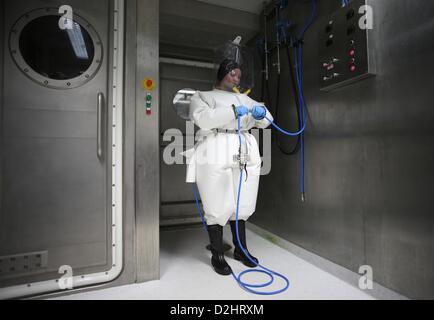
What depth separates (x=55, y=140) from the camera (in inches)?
48.9

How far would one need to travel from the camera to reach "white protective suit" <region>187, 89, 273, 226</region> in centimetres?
150

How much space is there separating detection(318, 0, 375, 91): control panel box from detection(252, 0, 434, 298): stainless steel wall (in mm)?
50

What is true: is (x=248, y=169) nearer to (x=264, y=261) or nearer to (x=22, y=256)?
(x=264, y=261)

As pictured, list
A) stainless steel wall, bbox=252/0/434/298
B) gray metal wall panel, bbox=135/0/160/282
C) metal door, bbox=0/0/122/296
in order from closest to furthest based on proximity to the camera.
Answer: stainless steel wall, bbox=252/0/434/298
metal door, bbox=0/0/122/296
gray metal wall panel, bbox=135/0/160/282

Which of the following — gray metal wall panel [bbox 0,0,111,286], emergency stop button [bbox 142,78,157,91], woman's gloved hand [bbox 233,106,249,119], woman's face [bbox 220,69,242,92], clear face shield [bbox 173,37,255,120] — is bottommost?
gray metal wall panel [bbox 0,0,111,286]

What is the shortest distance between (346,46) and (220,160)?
1018 mm

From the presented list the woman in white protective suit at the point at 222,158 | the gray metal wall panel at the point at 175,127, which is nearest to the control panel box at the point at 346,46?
the woman in white protective suit at the point at 222,158

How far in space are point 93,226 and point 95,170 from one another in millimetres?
323

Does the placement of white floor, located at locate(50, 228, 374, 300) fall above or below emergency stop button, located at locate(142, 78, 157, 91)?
below

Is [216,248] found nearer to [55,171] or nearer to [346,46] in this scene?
[55,171]

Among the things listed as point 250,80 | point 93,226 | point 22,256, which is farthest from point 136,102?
point 250,80

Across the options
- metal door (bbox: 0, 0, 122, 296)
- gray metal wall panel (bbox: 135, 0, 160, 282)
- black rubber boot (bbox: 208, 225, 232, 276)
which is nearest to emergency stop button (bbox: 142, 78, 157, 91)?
gray metal wall panel (bbox: 135, 0, 160, 282)

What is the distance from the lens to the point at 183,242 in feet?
7.07

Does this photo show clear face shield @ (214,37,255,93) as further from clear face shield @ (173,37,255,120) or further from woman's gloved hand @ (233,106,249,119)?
woman's gloved hand @ (233,106,249,119)
